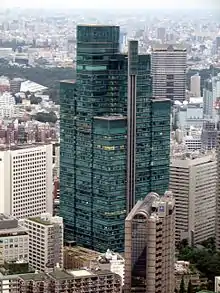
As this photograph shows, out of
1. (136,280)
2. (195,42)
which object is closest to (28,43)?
(195,42)

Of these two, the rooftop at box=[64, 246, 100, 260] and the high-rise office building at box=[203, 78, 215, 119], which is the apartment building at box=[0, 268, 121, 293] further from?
the high-rise office building at box=[203, 78, 215, 119]

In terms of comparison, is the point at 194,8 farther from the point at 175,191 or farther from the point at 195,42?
the point at 195,42

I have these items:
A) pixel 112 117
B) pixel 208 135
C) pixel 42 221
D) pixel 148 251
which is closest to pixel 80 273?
pixel 148 251

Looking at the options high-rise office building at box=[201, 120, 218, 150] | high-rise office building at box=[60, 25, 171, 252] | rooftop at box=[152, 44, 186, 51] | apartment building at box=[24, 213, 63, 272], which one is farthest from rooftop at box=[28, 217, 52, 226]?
rooftop at box=[152, 44, 186, 51]

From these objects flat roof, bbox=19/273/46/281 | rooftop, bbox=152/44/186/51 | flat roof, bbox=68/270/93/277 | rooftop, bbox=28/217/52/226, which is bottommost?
rooftop, bbox=28/217/52/226

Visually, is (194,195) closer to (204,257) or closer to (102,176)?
(102,176)

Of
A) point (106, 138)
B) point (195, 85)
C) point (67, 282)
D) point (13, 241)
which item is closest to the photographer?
point (67, 282)
